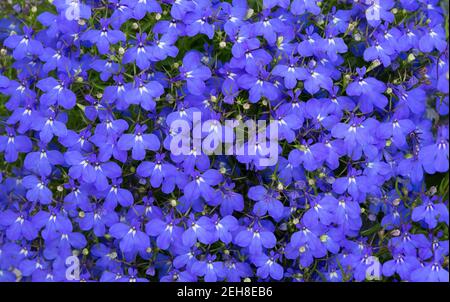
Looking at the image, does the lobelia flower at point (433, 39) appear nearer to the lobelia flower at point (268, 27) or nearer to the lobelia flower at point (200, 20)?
the lobelia flower at point (268, 27)

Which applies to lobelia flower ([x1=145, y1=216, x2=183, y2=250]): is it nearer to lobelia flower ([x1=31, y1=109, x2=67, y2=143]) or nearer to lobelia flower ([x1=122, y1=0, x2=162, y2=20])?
lobelia flower ([x1=31, y1=109, x2=67, y2=143])

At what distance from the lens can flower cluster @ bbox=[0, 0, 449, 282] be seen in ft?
5.57

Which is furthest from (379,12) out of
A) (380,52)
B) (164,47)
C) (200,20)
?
(164,47)

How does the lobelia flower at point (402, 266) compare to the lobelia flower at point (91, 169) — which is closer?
the lobelia flower at point (91, 169)

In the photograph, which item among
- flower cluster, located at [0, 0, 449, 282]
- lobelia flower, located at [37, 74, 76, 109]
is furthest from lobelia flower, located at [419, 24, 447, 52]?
lobelia flower, located at [37, 74, 76, 109]

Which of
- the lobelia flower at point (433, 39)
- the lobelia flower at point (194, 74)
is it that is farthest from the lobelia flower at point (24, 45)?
the lobelia flower at point (433, 39)

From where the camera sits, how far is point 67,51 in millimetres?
1790

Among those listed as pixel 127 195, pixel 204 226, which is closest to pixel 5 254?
pixel 127 195

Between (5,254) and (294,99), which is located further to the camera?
(5,254)

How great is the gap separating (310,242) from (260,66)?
0.48 meters

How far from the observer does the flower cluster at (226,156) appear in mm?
1699

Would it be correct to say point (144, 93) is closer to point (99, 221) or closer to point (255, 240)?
point (99, 221)
